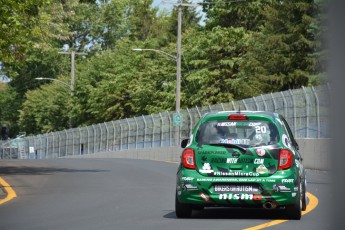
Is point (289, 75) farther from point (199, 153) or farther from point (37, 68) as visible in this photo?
point (199, 153)

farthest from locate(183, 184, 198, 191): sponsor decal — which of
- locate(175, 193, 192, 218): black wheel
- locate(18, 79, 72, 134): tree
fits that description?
locate(18, 79, 72, 134): tree


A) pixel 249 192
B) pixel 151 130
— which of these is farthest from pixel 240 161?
pixel 151 130

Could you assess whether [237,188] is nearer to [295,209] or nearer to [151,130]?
[295,209]

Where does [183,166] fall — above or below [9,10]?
below

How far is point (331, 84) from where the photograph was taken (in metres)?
2.06

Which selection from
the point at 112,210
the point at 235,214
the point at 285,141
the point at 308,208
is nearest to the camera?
the point at 285,141

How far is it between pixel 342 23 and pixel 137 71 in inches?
3556

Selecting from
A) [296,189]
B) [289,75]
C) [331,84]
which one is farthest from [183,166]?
[289,75]

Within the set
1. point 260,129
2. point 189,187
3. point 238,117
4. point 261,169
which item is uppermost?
point 238,117

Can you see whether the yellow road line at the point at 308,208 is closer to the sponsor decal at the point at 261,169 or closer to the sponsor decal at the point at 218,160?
the sponsor decal at the point at 261,169

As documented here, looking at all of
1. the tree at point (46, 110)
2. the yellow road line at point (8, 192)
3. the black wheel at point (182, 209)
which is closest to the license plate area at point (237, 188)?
the black wheel at point (182, 209)

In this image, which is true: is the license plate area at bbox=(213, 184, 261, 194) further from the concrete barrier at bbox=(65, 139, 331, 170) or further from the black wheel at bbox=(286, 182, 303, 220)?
the concrete barrier at bbox=(65, 139, 331, 170)

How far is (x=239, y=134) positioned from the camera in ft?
43.2

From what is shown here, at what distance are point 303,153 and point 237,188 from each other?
22.1 metres
